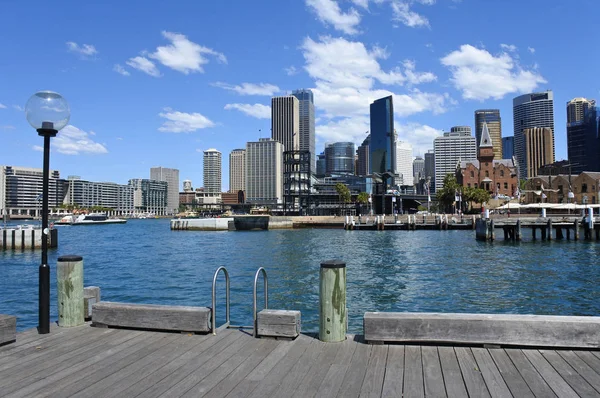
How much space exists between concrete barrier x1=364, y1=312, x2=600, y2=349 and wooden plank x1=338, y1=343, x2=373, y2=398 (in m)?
0.32

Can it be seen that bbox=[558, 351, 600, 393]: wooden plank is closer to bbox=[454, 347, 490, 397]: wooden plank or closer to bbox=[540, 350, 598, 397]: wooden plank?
bbox=[540, 350, 598, 397]: wooden plank

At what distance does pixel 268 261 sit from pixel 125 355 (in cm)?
3132

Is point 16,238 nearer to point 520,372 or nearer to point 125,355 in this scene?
point 125,355

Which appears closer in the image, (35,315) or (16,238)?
(35,315)

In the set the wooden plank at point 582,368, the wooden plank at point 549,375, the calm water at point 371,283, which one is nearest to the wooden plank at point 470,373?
the wooden plank at point 549,375

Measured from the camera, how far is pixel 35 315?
18359 mm

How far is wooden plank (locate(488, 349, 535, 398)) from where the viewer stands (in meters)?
5.32

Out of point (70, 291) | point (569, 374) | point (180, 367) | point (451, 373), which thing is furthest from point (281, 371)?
point (70, 291)

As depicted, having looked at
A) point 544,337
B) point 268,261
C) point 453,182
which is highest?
point 453,182

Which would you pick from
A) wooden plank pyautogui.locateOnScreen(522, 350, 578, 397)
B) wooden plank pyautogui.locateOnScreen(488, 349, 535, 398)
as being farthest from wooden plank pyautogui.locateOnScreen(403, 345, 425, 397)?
wooden plank pyautogui.locateOnScreen(522, 350, 578, 397)

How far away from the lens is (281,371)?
6164 mm

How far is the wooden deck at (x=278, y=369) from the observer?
5.47 metres

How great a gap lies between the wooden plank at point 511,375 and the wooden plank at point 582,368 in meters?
0.79

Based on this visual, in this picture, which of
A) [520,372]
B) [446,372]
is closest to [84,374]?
[446,372]
